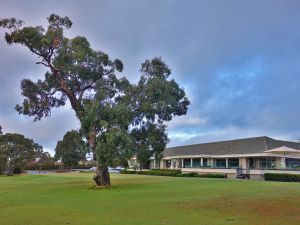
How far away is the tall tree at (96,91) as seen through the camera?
92.3 ft

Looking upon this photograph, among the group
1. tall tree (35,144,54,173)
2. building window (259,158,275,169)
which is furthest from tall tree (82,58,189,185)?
tall tree (35,144,54,173)

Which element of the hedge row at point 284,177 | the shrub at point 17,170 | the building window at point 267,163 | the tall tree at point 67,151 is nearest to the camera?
the hedge row at point 284,177

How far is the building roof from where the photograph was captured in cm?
5357

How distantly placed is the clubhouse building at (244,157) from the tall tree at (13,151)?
29739 millimetres

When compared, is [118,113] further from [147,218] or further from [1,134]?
[1,134]

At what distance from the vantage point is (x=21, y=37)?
1192 inches

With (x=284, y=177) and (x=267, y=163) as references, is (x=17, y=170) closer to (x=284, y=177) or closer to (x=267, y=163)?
(x=267, y=163)

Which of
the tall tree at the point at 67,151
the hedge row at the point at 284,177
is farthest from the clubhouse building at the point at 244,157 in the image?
the tall tree at the point at 67,151

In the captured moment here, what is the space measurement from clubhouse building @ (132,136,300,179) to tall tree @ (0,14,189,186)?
16.5 metres

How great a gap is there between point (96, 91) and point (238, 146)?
3225 centimetres

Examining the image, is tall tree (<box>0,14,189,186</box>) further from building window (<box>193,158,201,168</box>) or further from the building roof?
building window (<box>193,158,201,168</box>)

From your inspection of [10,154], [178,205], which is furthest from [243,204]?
[10,154]

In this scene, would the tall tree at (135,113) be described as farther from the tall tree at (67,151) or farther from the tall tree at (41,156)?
the tall tree at (41,156)

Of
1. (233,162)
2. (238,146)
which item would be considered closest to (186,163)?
(238,146)
